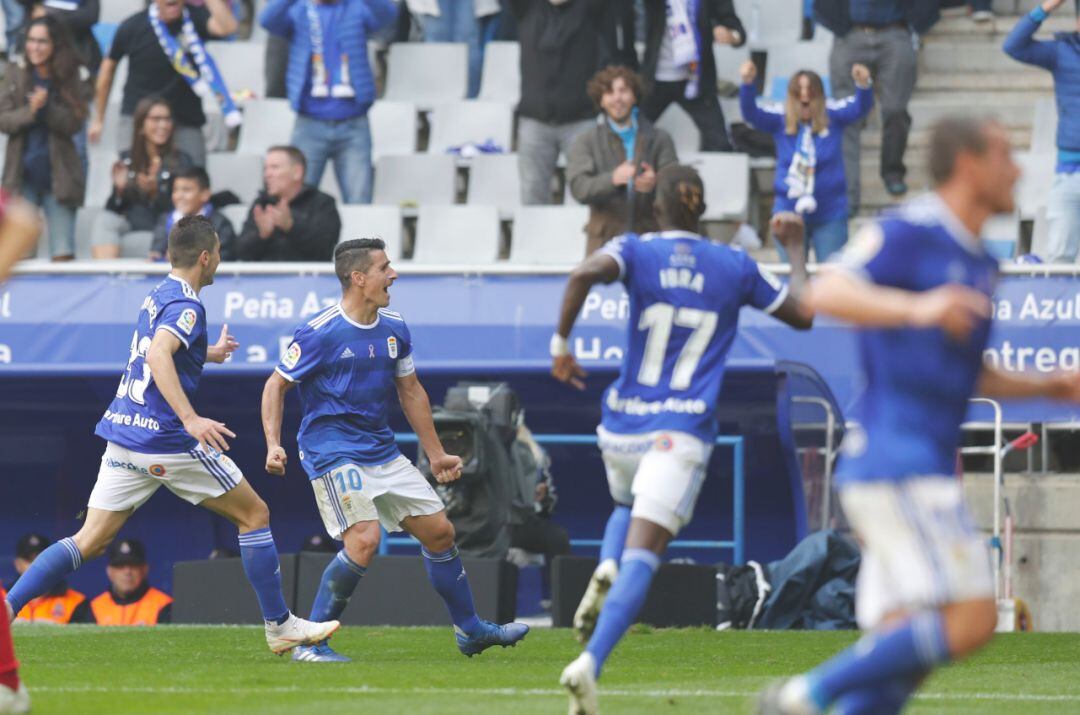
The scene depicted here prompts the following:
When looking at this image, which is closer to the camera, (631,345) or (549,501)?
(631,345)

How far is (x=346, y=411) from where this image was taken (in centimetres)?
919

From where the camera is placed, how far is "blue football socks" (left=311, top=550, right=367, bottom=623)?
30.8ft

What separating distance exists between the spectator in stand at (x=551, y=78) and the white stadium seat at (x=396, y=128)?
80.0 inches

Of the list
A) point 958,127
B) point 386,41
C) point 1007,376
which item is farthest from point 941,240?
point 386,41

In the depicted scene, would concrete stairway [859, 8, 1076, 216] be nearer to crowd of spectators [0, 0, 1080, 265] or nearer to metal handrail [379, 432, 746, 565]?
crowd of spectators [0, 0, 1080, 265]

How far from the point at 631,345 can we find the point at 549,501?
6.47 m

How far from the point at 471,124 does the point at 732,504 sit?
420 centimetres

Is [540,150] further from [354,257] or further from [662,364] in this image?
[662,364]

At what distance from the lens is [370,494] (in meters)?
9.14

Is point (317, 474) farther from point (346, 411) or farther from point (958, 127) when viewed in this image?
point (958, 127)

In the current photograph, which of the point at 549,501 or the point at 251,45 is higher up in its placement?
the point at 251,45

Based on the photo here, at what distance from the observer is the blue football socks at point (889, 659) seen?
489 centimetres

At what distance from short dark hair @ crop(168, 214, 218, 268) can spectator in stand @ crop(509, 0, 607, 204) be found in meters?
6.36

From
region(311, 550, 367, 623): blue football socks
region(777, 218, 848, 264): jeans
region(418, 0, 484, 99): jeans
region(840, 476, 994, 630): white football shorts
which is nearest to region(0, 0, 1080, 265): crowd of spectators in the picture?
region(777, 218, 848, 264): jeans
